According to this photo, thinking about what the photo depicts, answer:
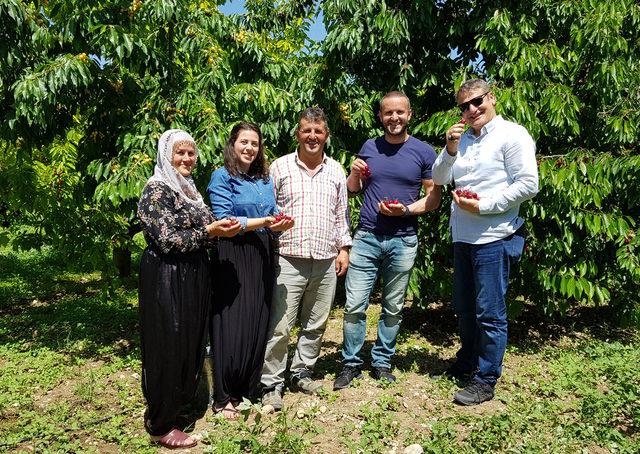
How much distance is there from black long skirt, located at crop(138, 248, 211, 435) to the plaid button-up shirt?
1.98 ft

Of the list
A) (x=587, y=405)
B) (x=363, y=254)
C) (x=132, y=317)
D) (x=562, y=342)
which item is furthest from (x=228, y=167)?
(x=562, y=342)

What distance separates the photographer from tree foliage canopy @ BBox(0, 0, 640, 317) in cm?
411

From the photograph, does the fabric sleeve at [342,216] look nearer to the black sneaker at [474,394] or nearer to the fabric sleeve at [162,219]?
the fabric sleeve at [162,219]

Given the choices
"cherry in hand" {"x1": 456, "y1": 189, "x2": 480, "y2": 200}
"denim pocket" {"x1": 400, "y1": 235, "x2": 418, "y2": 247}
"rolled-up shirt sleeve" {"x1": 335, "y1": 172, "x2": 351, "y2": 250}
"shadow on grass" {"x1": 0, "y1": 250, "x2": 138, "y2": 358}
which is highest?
"cherry in hand" {"x1": 456, "y1": 189, "x2": 480, "y2": 200}

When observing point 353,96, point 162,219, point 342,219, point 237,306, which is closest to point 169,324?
point 237,306

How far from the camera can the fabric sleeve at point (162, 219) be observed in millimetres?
2770

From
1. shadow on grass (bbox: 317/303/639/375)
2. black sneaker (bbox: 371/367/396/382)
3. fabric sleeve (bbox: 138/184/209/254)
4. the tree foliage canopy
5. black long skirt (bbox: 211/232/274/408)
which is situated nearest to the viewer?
fabric sleeve (bbox: 138/184/209/254)

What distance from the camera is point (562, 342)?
5512 millimetres

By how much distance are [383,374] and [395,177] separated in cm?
142

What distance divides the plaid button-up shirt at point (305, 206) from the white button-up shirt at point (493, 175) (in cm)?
73

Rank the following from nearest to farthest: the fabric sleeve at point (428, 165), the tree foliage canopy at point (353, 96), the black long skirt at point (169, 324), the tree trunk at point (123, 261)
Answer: the black long skirt at point (169, 324) → the fabric sleeve at point (428, 165) → the tree foliage canopy at point (353, 96) → the tree trunk at point (123, 261)

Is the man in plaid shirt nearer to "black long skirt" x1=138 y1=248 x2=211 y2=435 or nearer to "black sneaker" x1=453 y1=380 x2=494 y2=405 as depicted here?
"black long skirt" x1=138 y1=248 x2=211 y2=435

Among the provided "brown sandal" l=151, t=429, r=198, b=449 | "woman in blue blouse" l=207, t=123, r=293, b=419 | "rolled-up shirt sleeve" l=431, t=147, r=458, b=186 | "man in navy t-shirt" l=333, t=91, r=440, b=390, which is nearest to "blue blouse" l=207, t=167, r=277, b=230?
"woman in blue blouse" l=207, t=123, r=293, b=419

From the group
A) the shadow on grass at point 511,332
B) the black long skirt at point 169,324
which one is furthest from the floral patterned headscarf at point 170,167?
the shadow on grass at point 511,332
